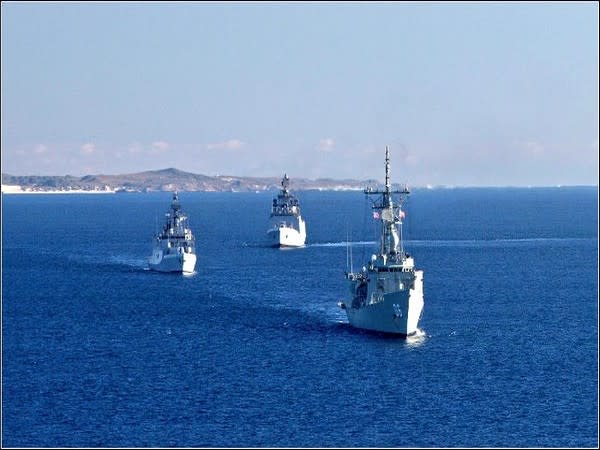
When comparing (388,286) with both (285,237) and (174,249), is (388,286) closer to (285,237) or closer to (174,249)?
(174,249)

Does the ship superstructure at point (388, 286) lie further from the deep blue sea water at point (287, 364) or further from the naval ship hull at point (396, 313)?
the deep blue sea water at point (287, 364)

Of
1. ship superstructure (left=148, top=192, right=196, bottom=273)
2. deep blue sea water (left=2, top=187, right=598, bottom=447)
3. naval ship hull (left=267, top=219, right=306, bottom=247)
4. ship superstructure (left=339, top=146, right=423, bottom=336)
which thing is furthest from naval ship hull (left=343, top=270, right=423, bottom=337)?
naval ship hull (left=267, top=219, right=306, bottom=247)

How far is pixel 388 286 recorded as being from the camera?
90.7m

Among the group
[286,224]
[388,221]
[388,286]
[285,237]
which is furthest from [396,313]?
[286,224]

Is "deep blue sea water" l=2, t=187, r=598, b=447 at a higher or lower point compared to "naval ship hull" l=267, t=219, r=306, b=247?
lower

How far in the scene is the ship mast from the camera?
3617 inches

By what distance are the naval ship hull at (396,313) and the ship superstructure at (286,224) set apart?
289 feet

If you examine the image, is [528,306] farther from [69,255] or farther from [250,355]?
[69,255]

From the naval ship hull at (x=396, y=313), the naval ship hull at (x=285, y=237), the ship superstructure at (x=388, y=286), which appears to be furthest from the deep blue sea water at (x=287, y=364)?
the naval ship hull at (x=285, y=237)

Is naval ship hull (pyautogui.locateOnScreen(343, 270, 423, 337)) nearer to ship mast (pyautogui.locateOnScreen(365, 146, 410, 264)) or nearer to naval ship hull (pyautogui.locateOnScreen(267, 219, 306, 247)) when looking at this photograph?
ship mast (pyautogui.locateOnScreen(365, 146, 410, 264))

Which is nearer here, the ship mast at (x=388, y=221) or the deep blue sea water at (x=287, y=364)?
the deep blue sea water at (x=287, y=364)

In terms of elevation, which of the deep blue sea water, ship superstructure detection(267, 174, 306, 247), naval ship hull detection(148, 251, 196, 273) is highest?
ship superstructure detection(267, 174, 306, 247)

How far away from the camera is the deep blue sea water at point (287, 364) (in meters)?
61.5

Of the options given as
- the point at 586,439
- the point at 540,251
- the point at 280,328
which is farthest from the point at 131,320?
the point at 540,251
